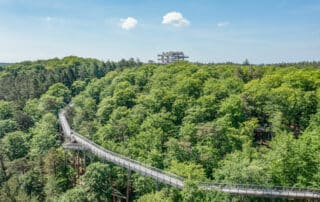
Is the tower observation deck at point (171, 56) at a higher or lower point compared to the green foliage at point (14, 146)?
higher

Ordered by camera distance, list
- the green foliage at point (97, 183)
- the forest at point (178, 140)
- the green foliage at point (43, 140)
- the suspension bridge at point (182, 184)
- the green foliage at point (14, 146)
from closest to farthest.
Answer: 1. the suspension bridge at point (182, 184)
2. the forest at point (178, 140)
3. the green foliage at point (97, 183)
4. the green foliage at point (43, 140)
5. the green foliage at point (14, 146)

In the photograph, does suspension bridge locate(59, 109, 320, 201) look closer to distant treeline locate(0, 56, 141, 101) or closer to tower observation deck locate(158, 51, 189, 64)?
distant treeline locate(0, 56, 141, 101)

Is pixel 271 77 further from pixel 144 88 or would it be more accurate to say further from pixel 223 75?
pixel 144 88

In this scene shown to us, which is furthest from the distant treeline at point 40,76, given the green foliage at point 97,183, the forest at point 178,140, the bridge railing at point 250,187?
the bridge railing at point 250,187

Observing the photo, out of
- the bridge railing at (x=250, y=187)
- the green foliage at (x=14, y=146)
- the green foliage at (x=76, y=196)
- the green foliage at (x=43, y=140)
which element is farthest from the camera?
the green foliage at (x=14, y=146)

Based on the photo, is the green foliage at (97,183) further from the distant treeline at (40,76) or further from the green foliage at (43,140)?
the distant treeline at (40,76)

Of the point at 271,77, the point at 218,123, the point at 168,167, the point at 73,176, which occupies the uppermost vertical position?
the point at 271,77

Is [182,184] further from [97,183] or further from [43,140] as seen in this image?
[43,140]

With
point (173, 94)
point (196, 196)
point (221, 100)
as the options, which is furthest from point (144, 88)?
point (196, 196)
